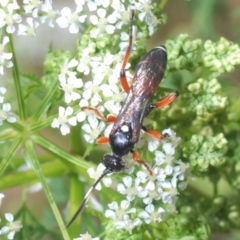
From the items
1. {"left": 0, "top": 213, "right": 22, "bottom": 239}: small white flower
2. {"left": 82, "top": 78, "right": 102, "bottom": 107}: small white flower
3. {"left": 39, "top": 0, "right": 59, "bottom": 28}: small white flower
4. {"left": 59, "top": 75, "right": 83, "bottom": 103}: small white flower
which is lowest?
{"left": 0, "top": 213, "right": 22, "bottom": 239}: small white flower

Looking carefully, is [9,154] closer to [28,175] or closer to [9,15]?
[28,175]

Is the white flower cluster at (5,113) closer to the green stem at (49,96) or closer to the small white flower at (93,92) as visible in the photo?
the green stem at (49,96)

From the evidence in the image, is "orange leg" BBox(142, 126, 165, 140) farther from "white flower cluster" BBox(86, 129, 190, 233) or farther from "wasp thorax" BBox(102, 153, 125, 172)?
"wasp thorax" BBox(102, 153, 125, 172)

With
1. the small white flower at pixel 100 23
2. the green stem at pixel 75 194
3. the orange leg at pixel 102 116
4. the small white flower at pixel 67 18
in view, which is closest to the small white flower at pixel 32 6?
the small white flower at pixel 67 18

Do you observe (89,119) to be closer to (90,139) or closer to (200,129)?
(90,139)

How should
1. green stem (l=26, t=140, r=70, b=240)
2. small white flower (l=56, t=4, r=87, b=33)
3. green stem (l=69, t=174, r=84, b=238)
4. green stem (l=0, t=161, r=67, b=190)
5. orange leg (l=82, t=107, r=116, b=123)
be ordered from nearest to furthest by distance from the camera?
green stem (l=26, t=140, r=70, b=240)
orange leg (l=82, t=107, r=116, b=123)
small white flower (l=56, t=4, r=87, b=33)
green stem (l=0, t=161, r=67, b=190)
green stem (l=69, t=174, r=84, b=238)

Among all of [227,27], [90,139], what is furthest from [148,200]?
[227,27]

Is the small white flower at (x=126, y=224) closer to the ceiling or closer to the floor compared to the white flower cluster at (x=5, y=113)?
closer to the floor

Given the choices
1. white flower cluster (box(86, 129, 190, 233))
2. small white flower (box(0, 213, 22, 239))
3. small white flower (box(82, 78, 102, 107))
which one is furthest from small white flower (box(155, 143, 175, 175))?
small white flower (box(0, 213, 22, 239))
